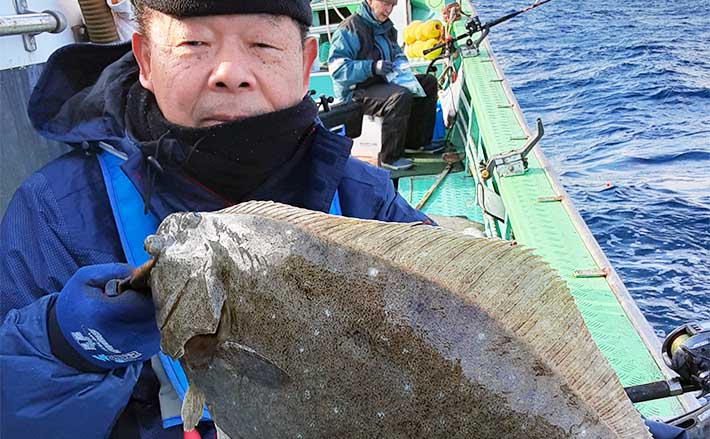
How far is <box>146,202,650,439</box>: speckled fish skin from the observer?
4.52 feet

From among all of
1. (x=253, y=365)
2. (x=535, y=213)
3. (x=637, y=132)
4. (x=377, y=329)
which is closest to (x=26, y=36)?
(x=253, y=365)

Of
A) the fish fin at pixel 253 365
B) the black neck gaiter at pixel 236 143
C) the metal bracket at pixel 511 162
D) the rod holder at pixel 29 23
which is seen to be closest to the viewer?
the fish fin at pixel 253 365

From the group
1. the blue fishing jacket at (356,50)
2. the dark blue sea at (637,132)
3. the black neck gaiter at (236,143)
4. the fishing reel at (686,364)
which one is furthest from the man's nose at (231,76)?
the blue fishing jacket at (356,50)

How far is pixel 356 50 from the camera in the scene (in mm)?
7855

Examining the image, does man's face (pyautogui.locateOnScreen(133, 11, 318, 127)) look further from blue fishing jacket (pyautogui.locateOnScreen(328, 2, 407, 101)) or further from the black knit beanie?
blue fishing jacket (pyautogui.locateOnScreen(328, 2, 407, 101))

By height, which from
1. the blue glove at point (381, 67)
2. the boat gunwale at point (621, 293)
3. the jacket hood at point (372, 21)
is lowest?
the boat gunwale at point (621, 293)

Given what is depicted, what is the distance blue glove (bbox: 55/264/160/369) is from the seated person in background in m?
6.25

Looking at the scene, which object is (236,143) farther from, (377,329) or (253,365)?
(377,329)

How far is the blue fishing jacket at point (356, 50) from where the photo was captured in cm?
775

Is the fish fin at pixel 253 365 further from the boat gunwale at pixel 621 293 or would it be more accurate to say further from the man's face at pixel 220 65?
the boat gunwale at pixel 621 293

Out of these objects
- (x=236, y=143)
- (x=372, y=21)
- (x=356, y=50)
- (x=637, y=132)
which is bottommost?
(x=637, y=132)

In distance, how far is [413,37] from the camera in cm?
986

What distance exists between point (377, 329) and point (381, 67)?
21.6 ft

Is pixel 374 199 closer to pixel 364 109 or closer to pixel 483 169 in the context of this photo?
pixel 483 169
